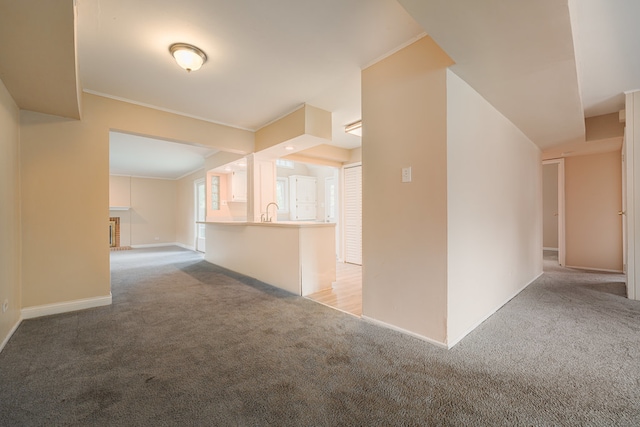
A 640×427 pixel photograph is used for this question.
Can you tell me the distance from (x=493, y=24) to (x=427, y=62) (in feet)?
2.00

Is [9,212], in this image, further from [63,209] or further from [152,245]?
[152,245]

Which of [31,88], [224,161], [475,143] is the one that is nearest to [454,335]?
[475,143]

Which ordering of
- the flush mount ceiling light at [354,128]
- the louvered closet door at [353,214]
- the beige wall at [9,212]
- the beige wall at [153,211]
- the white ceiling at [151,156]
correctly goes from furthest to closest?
the beige wall at [153,211] < the louvered closet door at [353,214] < the white ceiling at [151,156] < the flush mount ceiling light at [354,128] < the beige wall at [9,212]

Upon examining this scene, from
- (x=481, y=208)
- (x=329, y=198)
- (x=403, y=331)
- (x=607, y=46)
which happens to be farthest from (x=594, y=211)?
(x=329, y=198)

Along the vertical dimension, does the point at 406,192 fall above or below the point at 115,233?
above

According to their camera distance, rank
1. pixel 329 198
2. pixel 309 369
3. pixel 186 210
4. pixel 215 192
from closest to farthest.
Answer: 1. pixel 309 369
2. pixel 215 192
3. pixel 329 198
4. pixel 186 210

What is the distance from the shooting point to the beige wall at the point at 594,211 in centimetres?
498

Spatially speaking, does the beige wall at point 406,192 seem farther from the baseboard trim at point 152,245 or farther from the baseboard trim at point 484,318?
the baseboard trim at point 152,245

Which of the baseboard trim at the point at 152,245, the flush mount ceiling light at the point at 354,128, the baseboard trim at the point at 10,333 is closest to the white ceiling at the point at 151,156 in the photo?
the baseboard trim at the point at 152,245

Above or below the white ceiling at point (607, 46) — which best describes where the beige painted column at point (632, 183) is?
below

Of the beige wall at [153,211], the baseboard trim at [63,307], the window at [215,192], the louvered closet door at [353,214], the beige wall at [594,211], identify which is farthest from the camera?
the beige wall at [153,211]

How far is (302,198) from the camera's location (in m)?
8.14

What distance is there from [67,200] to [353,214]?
473 cm

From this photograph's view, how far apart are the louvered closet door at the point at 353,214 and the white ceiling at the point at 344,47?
2778 millimetres
